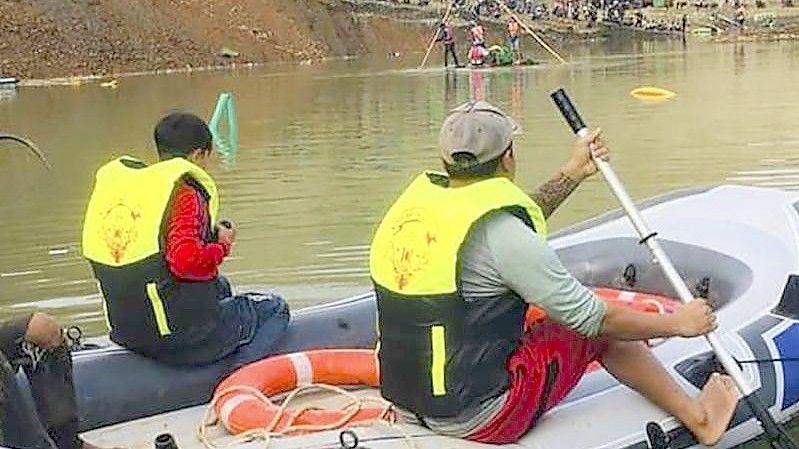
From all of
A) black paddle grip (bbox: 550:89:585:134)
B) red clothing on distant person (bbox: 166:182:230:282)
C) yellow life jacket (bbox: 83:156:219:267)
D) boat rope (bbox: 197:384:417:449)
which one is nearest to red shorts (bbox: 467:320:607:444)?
boat rope (bbox: 197:384:417:449)

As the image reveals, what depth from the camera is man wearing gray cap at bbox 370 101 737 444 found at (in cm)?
415

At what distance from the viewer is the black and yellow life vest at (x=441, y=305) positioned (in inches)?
165

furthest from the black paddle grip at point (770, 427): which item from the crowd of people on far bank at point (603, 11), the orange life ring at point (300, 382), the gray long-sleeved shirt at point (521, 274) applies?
the crowd of people on far bank at point (603, 11)

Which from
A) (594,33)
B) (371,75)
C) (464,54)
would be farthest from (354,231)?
(594,33)

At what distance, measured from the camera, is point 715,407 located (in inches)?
187

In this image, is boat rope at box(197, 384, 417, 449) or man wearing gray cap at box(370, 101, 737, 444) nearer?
man wearing gray cap at box(370, 101, 737, 444)

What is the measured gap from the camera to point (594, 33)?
48875 mm

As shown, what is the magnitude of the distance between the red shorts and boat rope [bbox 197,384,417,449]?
287 millimetres

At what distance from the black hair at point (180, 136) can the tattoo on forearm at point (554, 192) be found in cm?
122

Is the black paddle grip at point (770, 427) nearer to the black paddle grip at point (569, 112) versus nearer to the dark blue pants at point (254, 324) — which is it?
the black paddle grip at point (569, 112)

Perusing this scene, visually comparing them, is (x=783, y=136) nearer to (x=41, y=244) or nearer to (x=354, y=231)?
(x=354, y=231)

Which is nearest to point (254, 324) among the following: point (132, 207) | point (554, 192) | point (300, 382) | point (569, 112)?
point (300, 382)

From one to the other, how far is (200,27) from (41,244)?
102 feet

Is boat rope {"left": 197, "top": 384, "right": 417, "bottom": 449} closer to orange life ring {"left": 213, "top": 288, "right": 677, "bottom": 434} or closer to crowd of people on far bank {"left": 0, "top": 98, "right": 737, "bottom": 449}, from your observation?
orange life ring {"left": 213, "top": 288, "right": 677, "bottom": 434}
